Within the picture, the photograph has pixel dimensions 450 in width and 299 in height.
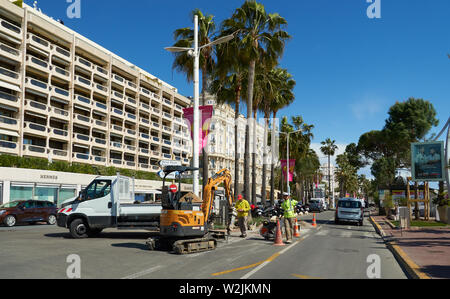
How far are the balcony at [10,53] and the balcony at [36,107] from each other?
14.1 feet

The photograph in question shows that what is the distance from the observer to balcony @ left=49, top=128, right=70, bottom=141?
42531 millimetres

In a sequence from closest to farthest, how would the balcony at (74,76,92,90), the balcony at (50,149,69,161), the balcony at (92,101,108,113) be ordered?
the balcony at (50,149,69,161), the balcony at (74,76,92,90), the balcony at (92,101,108,113)

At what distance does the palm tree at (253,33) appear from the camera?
25891 mm

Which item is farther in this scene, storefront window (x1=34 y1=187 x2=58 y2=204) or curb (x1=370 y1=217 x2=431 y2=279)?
storefront window (x1=34 y1=187 x2=58 y2=204)

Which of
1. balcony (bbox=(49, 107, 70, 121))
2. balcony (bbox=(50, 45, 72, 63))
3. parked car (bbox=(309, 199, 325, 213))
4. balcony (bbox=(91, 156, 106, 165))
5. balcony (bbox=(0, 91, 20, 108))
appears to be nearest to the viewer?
balcony (bbox=(0, 91, 20, 108))

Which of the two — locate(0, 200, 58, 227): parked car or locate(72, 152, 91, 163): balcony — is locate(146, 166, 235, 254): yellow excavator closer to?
locate(0, 200, 58, 227): parked car

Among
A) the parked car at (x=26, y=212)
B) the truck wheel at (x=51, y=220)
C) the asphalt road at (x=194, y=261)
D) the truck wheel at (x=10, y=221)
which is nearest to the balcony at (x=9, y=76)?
the parked car at (x=26, y=212)

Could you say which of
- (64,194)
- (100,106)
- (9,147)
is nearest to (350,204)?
(64,194)

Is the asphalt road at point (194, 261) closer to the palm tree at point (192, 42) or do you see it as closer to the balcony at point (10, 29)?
the palm tree at point (192, 42)

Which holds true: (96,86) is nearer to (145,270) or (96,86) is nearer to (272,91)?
(272,91)

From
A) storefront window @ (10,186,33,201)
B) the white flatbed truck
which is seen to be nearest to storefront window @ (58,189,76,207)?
storefront window @ (10,186,33,201)

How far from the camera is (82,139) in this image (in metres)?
47.1

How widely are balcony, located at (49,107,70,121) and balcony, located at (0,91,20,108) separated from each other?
419 cm
